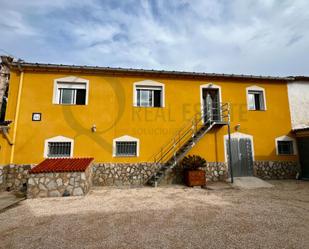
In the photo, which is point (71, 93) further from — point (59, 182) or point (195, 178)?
point (195, 178)

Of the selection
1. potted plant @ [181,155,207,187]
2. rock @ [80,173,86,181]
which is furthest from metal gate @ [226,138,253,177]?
rock @ [80,173,86,181]

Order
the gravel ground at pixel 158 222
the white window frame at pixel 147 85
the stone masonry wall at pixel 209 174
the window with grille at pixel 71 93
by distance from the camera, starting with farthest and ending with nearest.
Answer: the white window frame at pixel 147 85
the window with grille at pixel 71 93
the stone masonry wall at pixel 209 174
the gravel ground at pixel 158 222

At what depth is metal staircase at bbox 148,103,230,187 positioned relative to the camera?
9320 mm

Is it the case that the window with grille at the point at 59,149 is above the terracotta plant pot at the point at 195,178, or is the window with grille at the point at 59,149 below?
above

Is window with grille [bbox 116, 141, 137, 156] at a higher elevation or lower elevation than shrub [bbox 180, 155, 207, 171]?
higher

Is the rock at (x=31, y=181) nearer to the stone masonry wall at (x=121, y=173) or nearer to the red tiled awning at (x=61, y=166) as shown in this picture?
the red tiled awning at (x=61, y=166)

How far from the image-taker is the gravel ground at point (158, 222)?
343 centimetres

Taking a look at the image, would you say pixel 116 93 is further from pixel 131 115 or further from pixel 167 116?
pixel 167 116

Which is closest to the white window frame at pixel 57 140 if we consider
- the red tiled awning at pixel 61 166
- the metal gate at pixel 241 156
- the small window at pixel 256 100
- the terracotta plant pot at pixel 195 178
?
the red tiled awning at pixel 61 166

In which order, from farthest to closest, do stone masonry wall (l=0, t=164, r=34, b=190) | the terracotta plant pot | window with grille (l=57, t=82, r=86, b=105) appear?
window with grille (l=57, t=82, r=86, b=105), the terracotta plant pot, stone masonry wall (l=0, t=164, r=34, b=190)

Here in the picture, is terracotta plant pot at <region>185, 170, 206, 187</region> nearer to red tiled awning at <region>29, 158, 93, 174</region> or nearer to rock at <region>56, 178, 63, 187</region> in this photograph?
red tiled awning at <region>29, 158, 93, 174</region>

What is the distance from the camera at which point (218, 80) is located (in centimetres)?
1116

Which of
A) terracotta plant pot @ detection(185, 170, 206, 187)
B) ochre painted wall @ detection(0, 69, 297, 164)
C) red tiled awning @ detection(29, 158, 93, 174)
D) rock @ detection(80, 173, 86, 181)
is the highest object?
ochre painted wall @ detection(0, 69, 297, 164)

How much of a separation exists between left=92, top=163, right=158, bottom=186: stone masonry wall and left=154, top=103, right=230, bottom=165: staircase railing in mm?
792
